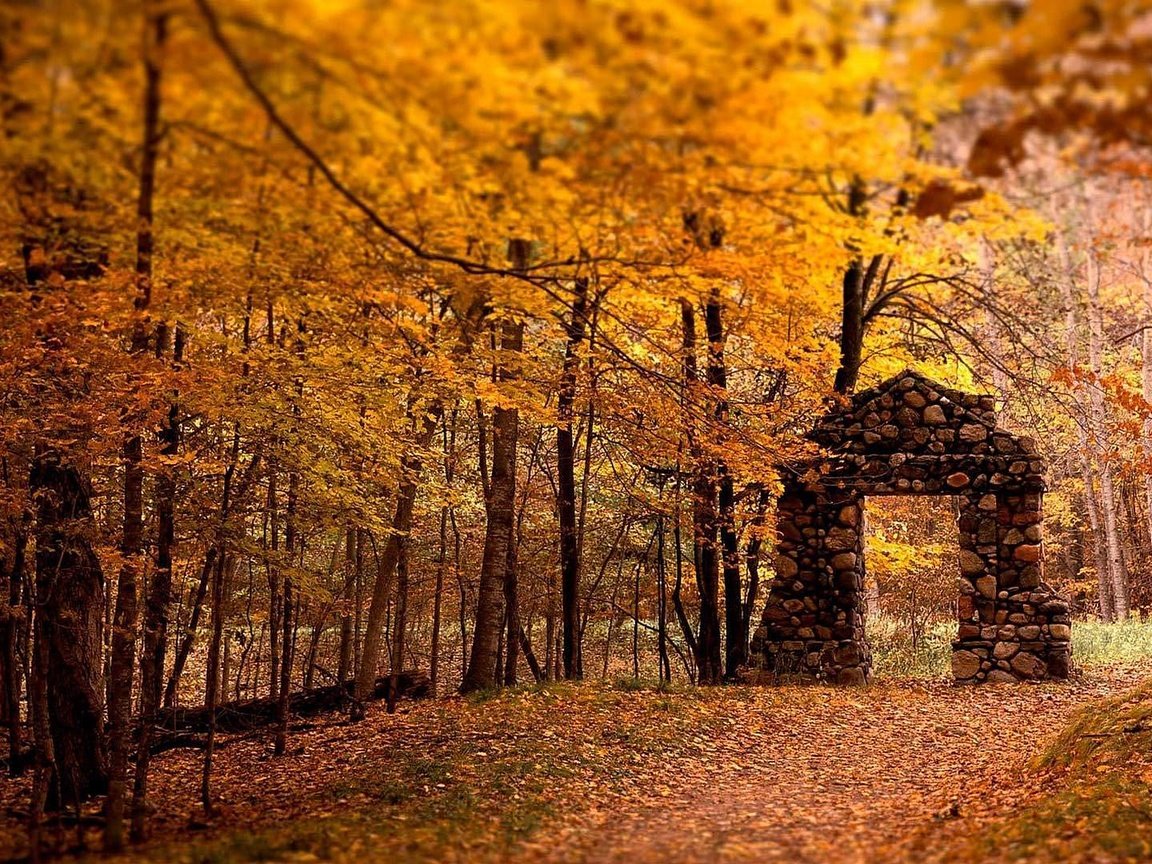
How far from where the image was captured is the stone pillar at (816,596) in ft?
41.8

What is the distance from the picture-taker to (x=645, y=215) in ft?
15.7

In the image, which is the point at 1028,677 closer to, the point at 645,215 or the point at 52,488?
the point at 645,215

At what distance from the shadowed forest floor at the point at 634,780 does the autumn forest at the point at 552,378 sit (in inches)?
2.2

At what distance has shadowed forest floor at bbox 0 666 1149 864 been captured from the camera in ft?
19.1

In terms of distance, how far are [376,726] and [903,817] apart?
6.43 m

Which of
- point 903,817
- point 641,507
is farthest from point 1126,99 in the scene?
point 641,507

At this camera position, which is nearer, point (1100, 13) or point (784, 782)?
point (1100, 13)

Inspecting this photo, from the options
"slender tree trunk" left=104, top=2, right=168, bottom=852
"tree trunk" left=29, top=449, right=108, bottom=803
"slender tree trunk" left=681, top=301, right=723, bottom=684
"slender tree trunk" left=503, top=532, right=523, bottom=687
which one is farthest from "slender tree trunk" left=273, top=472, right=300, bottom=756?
"slender tree trunk" left=681, top=301, right=723, bottom=684

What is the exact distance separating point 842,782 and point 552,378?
185 inches

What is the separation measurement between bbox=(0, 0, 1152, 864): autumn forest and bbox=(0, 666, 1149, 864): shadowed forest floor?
0.18ft

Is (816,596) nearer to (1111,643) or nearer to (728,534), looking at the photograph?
(728,534)

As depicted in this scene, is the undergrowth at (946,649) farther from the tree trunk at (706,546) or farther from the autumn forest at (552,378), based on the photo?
the tree trunk at (706,546)

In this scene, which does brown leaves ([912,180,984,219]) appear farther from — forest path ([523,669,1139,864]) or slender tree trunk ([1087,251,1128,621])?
slender tree trunk ([1087,251,1128,621])

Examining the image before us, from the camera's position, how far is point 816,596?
12906 mm
